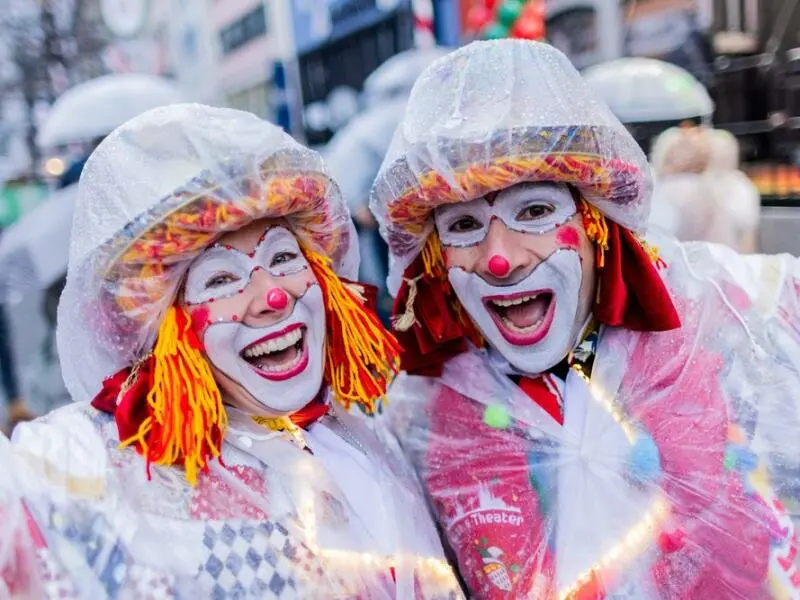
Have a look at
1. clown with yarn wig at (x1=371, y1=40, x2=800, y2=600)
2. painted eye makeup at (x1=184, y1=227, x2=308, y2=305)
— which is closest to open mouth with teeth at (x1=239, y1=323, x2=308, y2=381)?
painted eye makeup at (x1=184, y1=227, x2=308, y2=305)

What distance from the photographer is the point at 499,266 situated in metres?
1.69

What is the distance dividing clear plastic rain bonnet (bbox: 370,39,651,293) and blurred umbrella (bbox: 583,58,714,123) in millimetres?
2892

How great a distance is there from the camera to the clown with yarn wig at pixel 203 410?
4.65 feet

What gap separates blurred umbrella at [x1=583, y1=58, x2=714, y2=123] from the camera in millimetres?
4434

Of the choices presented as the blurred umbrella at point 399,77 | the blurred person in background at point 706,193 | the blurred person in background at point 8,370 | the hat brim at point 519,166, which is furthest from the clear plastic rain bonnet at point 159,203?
the blurred person in background at point 8,370

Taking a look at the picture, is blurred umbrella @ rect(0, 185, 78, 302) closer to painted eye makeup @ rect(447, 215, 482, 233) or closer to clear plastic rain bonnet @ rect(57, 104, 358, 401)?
clear plastic rain bonnet @ rect(57, 104, 358, 401)

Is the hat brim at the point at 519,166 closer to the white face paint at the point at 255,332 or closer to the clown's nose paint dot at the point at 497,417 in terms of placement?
the white face paint at the point at 255,332

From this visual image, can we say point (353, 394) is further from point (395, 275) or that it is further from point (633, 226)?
point (633, 226)

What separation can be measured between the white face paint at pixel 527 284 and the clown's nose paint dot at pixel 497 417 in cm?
10

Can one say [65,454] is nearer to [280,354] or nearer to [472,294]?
[280,354]

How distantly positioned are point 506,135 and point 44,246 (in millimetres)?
3010

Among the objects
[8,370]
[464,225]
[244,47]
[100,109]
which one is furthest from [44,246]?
[244,47]

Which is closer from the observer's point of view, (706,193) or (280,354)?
(280,354)

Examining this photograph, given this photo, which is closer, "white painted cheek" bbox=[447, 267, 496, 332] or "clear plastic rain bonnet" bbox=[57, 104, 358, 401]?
"clear plastic rain bonnet" bbox=[57, 104, 358, 401]
